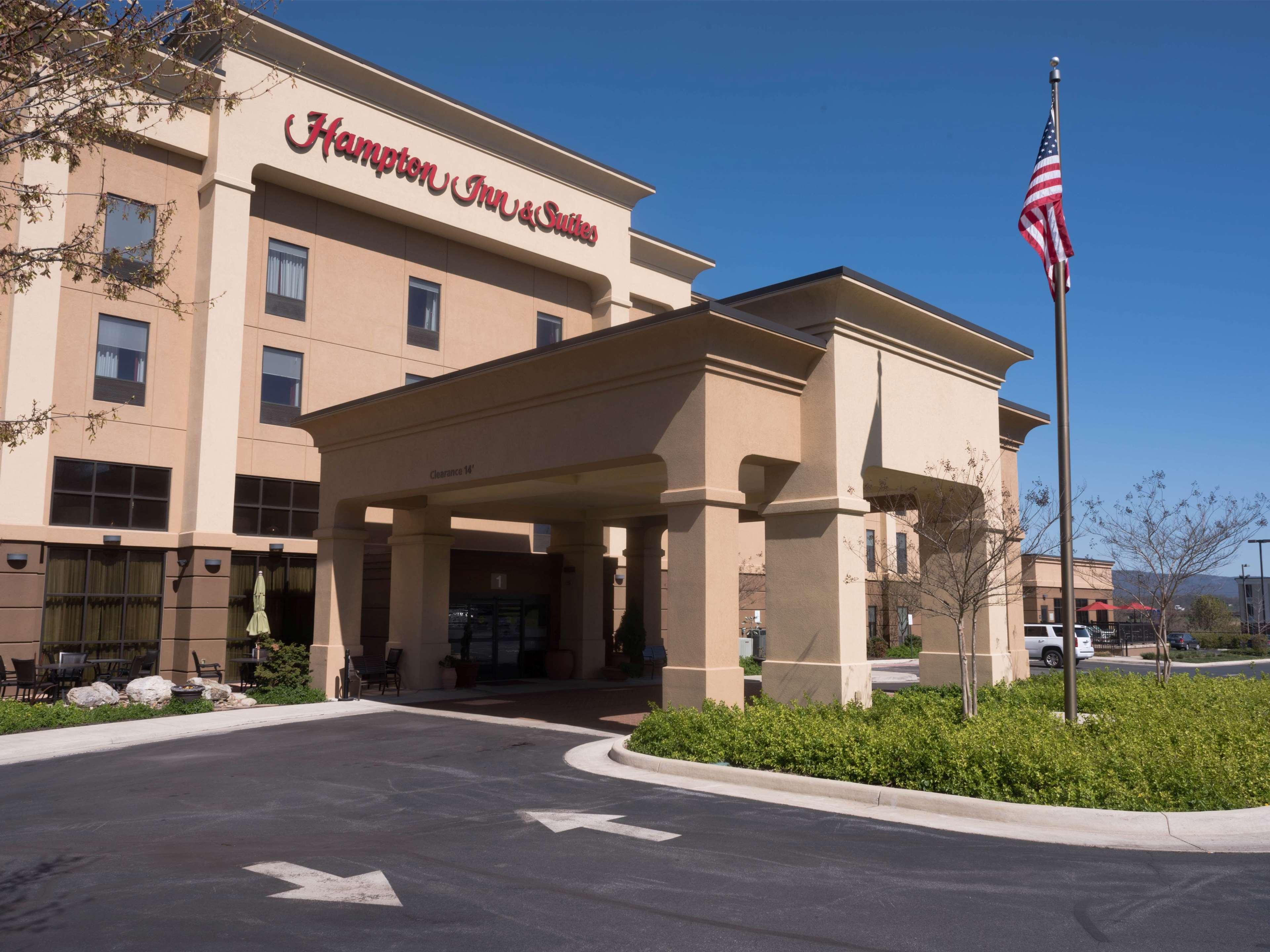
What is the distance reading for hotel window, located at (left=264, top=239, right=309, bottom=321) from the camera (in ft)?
93.0

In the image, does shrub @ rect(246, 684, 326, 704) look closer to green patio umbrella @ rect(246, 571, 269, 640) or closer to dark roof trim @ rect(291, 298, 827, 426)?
green patio umbrella @ rect(246, 571, 269, 640)

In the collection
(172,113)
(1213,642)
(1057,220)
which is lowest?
(1213,642)

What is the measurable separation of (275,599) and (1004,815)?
896 inches

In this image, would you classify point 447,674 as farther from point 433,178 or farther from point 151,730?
point 433,178

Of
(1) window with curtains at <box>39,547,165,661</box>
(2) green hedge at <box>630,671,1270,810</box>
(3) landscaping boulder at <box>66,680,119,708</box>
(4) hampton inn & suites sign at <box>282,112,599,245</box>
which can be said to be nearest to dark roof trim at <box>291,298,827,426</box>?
(2) green hedge at <box>630,671,1270,810</box>

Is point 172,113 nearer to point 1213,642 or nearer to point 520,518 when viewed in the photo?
point 520,518

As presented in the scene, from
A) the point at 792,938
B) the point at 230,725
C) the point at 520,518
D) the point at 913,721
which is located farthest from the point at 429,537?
the point at 792,938

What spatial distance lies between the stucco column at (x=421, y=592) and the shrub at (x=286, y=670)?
211 cm

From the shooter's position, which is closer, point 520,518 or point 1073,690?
point 1073,690

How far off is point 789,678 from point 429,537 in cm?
1105

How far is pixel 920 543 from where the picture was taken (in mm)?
20562

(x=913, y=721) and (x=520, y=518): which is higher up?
(x=520, y=518)

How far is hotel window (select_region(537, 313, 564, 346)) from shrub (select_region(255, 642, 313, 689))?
588 inches

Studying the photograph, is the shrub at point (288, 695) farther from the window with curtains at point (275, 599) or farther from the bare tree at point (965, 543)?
the bare tree at point (965, 543)
